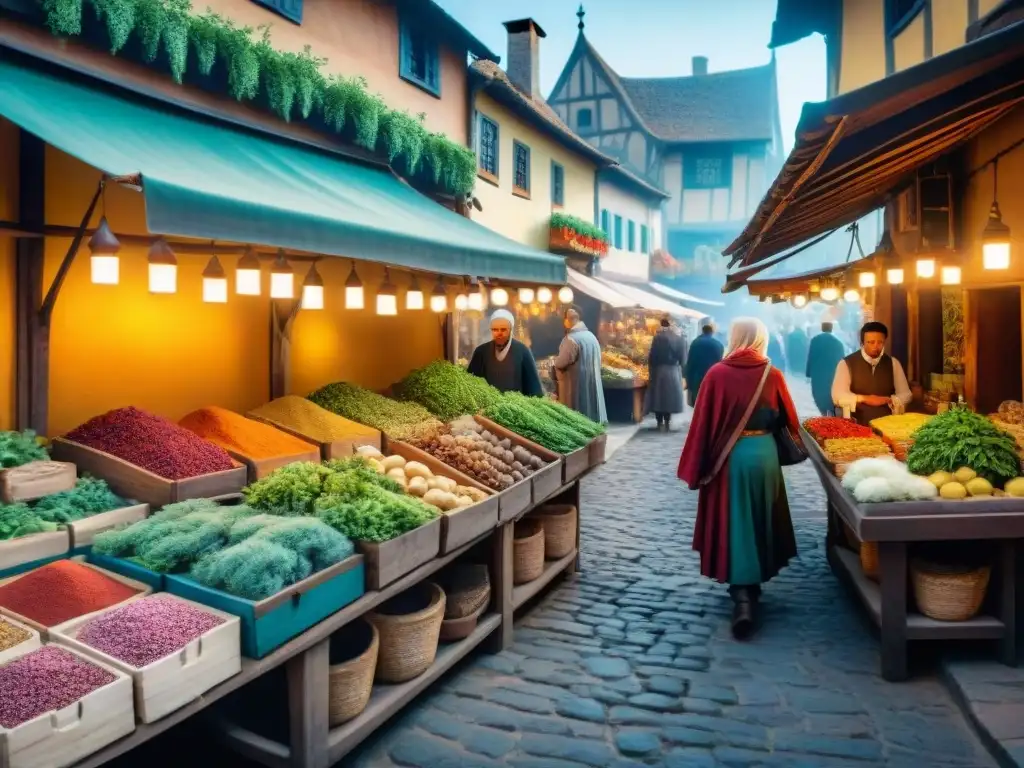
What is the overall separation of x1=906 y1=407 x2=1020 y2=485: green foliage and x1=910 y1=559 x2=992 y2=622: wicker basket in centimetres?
59

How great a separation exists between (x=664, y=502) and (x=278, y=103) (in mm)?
6231

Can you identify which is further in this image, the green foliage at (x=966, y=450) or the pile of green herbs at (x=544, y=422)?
the pile of green herbs at (x=544, y=422)

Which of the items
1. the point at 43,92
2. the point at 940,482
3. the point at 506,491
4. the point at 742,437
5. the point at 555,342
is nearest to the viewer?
the point at 43,92

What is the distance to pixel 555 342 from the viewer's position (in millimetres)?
22453

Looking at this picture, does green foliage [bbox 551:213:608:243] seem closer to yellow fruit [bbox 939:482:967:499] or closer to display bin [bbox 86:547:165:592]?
yellow fruit [bbox 939:482:967:499]

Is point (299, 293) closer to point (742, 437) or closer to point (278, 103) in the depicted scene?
point (278, 103)

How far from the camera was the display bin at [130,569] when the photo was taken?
3631mm

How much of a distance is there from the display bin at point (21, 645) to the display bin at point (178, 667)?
0.21 ft

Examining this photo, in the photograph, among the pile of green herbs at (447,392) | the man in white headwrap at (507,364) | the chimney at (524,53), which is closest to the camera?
the pile of green herbs at (447,392)

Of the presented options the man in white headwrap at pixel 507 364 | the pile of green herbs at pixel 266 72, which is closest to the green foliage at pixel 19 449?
the pile of green herbs at pixel 266 72

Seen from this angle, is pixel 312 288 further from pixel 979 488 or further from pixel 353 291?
pixel 979 488

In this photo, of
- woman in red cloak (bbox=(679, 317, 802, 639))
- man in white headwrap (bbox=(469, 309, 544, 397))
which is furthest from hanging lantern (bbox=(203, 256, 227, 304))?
man in white headwrap (bbox=(469, 309, 544, 397))

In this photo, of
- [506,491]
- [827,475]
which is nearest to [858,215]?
[827,475]

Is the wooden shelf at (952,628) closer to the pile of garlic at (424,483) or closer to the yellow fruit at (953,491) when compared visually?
the yellow fruit at (953,491)
